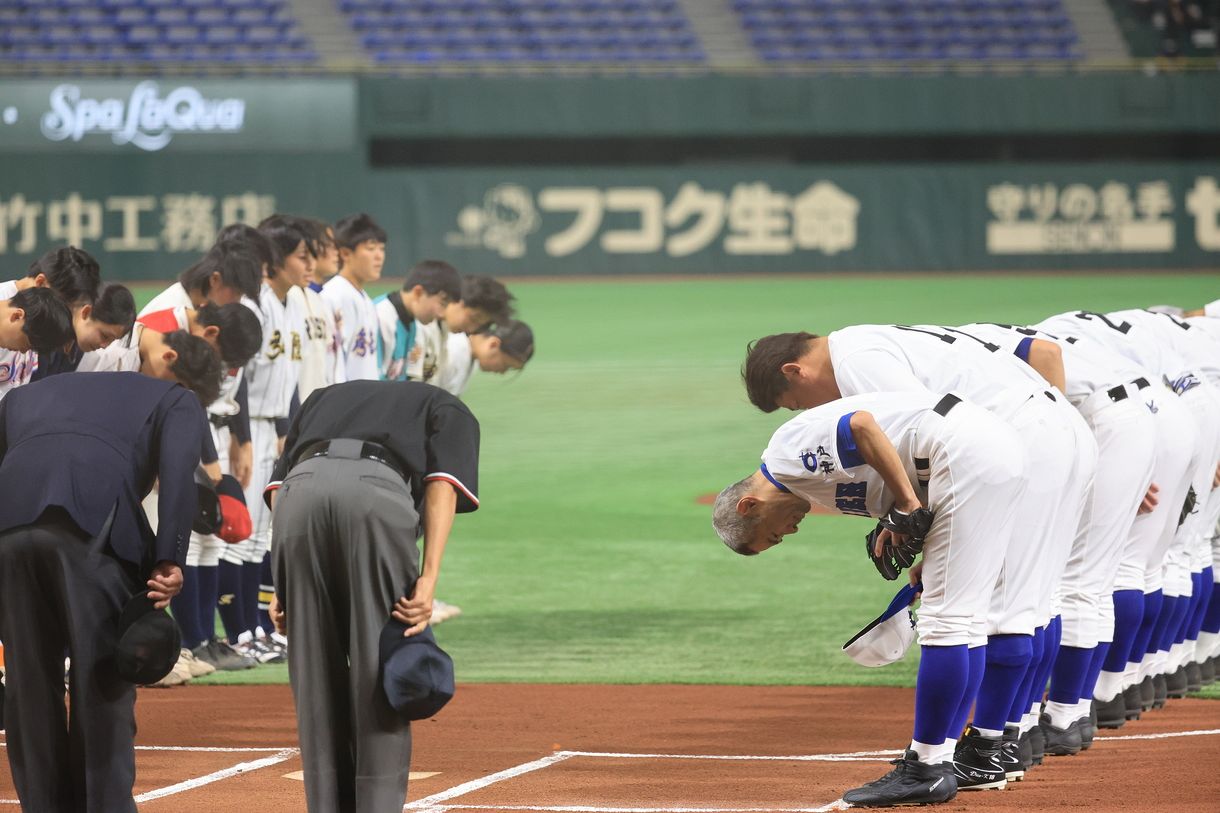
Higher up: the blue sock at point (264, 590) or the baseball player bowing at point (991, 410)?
the baseball player bowing at point (991, 410)

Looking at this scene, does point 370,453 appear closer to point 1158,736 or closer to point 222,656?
point 1158,736

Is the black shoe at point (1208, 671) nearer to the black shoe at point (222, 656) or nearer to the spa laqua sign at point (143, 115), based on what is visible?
the black shoe at point (222, 656)

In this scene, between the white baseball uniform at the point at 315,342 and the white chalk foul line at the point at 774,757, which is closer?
the white chalk foul line at the point at 774,757

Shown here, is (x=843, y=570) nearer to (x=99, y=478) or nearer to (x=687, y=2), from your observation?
(x=99, y=478)

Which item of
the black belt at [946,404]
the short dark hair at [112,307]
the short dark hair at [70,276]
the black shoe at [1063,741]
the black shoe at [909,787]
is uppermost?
the short dark hair at [70,276]

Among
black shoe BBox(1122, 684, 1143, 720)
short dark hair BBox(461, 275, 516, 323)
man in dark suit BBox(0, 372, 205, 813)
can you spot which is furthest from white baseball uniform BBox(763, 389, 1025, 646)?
short dark hair BBox(461, 275, 516, 323)

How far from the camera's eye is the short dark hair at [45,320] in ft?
19.1

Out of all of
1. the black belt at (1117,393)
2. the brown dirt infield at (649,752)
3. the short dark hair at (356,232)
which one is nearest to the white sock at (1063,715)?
the brown dirt infield at (649,752)

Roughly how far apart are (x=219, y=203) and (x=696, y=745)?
941 inches

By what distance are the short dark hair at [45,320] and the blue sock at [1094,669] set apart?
12.8ft

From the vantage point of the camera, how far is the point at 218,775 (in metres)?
6.14

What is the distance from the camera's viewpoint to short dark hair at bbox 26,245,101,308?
21.5ft

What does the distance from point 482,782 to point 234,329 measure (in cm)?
266

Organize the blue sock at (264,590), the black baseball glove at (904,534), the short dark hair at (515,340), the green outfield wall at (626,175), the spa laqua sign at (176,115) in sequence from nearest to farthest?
the black baseball glove at (904,534) → the blue sock at (264,590) → the short dark hair at (515,340) → the spa laqua sign at (176,115) → the green outfield wall at (626,175)
